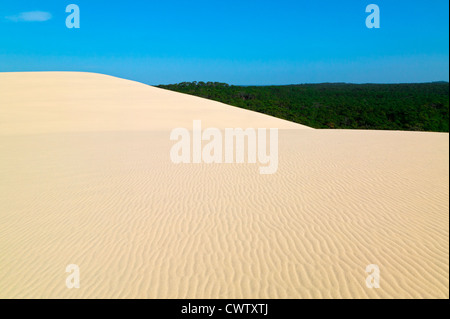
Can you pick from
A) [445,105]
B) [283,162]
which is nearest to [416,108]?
[445,105]

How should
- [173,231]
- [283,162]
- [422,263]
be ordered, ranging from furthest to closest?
1. [283,162]
2. [173,231]
3. [422,263]

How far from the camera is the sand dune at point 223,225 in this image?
491cm

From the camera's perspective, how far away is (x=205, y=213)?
24.8 feet

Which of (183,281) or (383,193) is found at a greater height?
(383,193)

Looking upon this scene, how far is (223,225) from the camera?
271 inches

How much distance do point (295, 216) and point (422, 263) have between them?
256 centimetres

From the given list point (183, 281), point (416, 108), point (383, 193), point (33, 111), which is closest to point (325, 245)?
point (183, 281)

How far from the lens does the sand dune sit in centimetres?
491

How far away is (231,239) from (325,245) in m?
1.66

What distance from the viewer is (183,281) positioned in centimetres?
496

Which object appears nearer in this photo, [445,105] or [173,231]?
[173,231]
